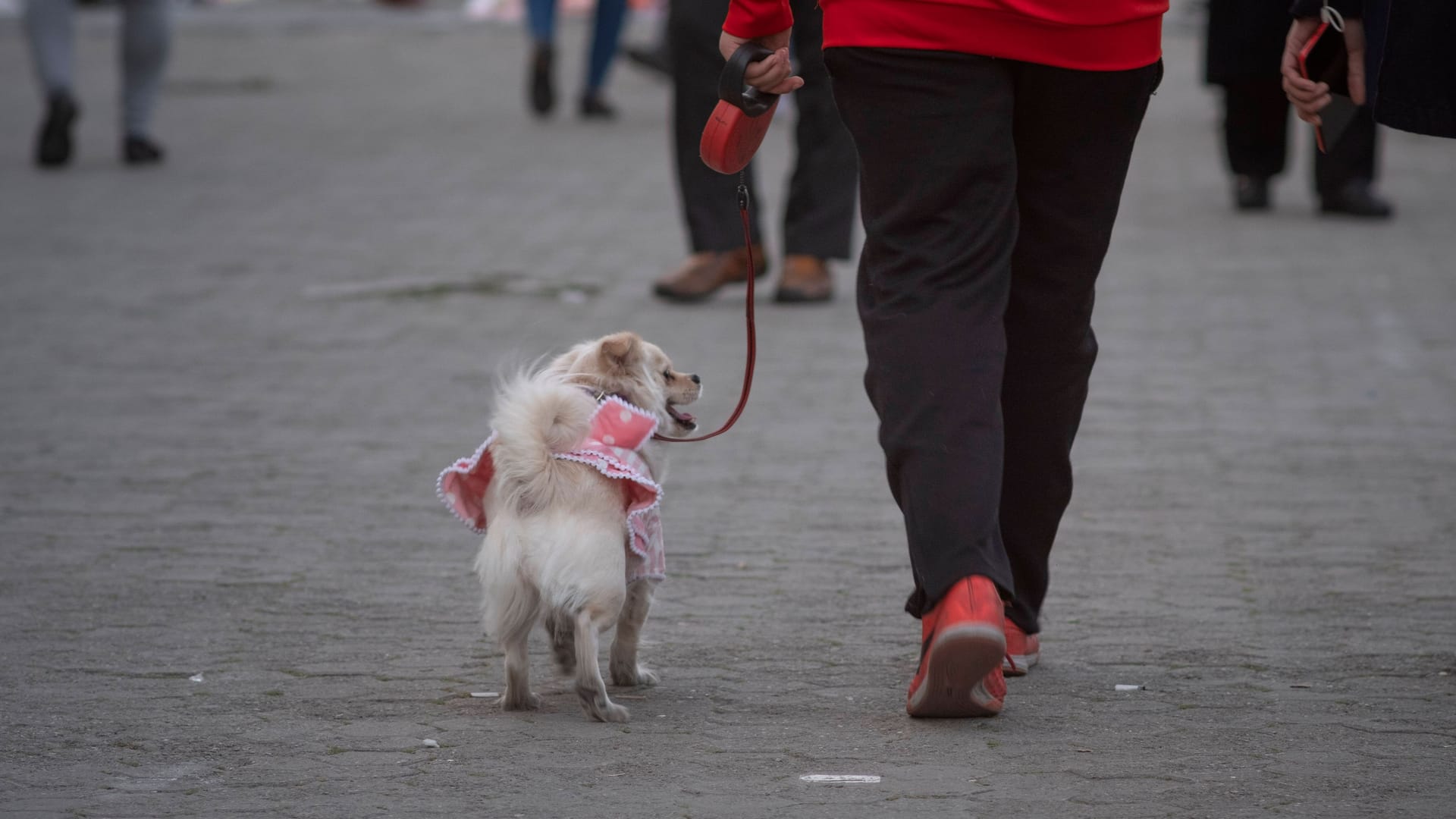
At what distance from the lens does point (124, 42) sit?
11109mm

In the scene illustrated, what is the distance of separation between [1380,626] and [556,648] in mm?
1675

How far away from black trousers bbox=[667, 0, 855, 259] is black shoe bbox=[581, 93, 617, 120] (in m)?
6.87

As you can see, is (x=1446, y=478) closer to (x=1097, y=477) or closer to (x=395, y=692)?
(x=1097, y=477)

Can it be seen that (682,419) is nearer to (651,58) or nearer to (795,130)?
(795,130)

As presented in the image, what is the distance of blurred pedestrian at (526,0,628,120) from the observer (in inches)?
535

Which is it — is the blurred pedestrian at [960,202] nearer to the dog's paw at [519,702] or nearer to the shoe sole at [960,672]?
the shoe sole at [960,672]

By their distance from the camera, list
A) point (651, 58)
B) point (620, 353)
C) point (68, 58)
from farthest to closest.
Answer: point (651, 58) → point (68, 58) → point (620, 353)

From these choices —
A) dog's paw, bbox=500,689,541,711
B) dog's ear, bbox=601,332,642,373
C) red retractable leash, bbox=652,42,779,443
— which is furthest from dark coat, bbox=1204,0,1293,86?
dog's paw, bbox=500,689,541,711

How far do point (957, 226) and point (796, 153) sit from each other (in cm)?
464

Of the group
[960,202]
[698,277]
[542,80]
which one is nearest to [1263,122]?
[698,277]

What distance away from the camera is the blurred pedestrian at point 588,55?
13.6 m

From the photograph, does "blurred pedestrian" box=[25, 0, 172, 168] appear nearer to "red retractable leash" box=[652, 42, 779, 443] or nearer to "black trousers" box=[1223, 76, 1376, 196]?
"black trousers" box=[1223, 76, 1376, 196]

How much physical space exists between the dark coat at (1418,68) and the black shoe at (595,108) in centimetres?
1145

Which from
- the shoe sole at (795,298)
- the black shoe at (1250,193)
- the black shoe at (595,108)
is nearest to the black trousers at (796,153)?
the shoe sole at (795,298)
